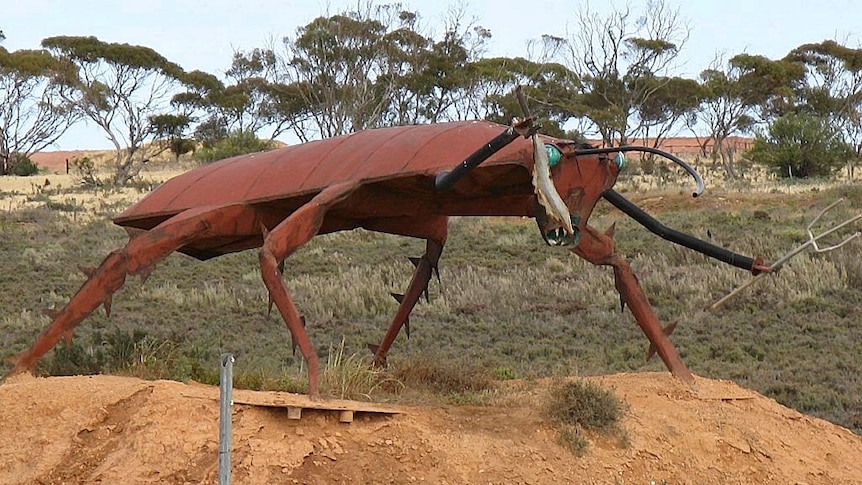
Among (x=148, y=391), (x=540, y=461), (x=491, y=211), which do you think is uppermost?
(x=491, y=211)

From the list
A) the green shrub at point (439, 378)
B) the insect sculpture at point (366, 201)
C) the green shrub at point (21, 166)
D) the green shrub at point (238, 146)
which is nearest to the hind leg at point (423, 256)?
the insect sculpture at point (366, 201)

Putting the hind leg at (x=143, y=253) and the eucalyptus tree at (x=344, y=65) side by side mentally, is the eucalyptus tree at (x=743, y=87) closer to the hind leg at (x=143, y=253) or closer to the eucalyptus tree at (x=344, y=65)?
the eucalyptus tree at (x=344, y=65)

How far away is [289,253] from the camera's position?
6.80 metres

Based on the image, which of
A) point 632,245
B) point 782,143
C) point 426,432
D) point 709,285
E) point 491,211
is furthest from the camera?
point 782,143

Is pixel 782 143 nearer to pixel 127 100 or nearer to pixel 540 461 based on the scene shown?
pixel 127 100

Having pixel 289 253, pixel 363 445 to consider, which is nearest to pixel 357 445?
pixel 363 445

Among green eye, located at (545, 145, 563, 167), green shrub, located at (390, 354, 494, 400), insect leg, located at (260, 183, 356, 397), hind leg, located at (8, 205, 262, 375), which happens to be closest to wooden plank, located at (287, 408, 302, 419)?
insect leg, located at (260, 183, 356, 397)

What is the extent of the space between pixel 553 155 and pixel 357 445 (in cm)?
220

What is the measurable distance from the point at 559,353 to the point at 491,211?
7884 millimetres

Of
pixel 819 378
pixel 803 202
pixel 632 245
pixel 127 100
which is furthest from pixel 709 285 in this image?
pixel 127 100

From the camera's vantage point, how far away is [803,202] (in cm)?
2911

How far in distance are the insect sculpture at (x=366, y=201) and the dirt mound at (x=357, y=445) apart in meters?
0.59

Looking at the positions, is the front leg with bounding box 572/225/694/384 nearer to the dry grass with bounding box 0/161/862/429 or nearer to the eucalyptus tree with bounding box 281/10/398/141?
the dry grass with bounding box 0/161/862/429

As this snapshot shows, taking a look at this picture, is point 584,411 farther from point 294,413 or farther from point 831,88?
point 831,88
